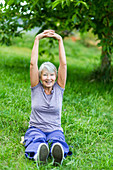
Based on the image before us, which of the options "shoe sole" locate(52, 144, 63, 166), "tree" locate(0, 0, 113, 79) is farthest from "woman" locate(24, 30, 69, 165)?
"tree" locate(0, 0, 113, 79)

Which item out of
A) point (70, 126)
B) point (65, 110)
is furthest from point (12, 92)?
point (70, 126)

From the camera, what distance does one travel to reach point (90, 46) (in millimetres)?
15219

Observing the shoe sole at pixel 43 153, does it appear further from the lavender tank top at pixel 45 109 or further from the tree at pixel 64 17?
the tree at pixel 64 17

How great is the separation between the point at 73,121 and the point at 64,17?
2489 millimetres

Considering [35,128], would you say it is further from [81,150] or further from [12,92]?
[12,92]

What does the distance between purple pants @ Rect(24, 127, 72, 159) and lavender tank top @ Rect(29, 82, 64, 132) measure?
0.06 meters

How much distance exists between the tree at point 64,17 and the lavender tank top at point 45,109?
66.1 inches

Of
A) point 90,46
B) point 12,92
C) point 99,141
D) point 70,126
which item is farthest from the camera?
point 90,46

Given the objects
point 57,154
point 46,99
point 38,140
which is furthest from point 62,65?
point 57,154

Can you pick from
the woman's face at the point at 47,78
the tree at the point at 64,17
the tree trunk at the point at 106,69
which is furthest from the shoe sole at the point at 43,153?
the tree trunk at the point at 106,69

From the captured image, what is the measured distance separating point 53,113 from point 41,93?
257mm

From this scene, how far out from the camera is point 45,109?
265 cm

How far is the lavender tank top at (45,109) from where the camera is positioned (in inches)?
104

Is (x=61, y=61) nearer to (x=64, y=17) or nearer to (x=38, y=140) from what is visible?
(x=38, y=140)
